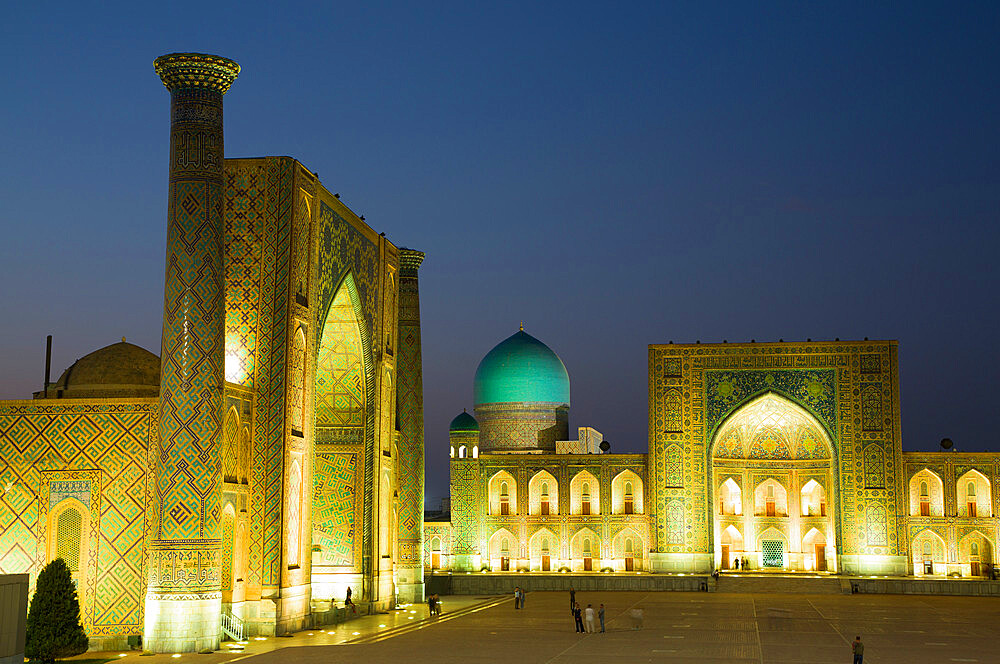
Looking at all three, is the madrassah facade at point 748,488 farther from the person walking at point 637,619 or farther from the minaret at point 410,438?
the person walking at point 637,619

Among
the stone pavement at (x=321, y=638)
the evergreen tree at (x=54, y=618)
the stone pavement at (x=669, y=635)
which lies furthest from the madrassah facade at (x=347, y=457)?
the stone pavement at (x=669, y=635)

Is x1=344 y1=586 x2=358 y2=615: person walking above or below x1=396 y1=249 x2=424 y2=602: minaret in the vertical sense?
below

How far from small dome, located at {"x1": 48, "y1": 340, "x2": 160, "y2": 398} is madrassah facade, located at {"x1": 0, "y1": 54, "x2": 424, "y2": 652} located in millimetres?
25

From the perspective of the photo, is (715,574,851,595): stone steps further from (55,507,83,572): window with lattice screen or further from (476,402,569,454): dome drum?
(55,507,83,572): window with lattice screen

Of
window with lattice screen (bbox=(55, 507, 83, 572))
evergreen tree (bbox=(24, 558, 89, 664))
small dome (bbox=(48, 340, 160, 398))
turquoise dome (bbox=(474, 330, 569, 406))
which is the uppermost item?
turquoise dome (bbox=(474, 330, 569, 406))

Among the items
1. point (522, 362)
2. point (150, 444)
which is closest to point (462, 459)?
point (522, 362)

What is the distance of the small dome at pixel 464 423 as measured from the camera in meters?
38.0

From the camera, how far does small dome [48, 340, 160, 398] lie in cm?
1919

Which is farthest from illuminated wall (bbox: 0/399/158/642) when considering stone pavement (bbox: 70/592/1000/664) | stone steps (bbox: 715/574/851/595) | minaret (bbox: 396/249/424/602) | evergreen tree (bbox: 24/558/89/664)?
stone steps (bbox: 715/574/851/595)

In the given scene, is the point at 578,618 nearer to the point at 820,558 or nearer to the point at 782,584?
the point at 782,584

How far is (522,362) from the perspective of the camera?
4094cm

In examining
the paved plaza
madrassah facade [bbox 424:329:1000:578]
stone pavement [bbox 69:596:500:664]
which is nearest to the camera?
stone pavement [bbox 69:596:500:664]

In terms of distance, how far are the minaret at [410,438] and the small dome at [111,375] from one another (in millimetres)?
7402

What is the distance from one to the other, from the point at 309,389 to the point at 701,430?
55.1 feet
